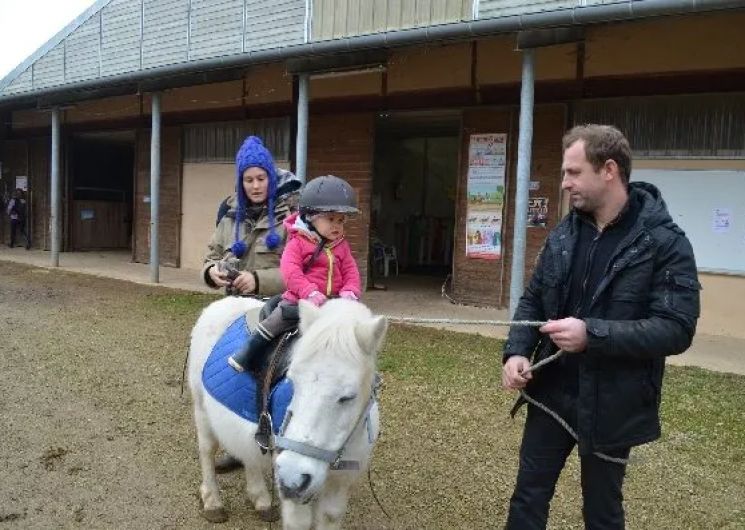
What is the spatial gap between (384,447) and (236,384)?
172 cm

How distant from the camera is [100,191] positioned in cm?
1889

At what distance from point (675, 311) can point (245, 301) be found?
2316 mm

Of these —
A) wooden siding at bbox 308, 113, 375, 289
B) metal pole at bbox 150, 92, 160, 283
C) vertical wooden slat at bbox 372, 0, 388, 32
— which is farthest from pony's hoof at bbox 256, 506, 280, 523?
metal pole at bbox 150, 92, 160, 283

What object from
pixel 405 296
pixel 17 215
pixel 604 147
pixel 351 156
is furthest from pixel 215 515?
pixel 17 215

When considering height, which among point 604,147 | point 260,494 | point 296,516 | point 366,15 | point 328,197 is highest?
point 366,15

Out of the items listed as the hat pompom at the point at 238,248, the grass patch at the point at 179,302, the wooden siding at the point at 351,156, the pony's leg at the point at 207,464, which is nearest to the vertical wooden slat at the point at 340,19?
the wooden siding at the point at 351,156

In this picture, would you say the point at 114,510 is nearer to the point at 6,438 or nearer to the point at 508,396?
the point at 6,438

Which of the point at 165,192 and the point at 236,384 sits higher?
the point at 165,192

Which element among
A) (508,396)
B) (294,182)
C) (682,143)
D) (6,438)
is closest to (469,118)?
(682,143)

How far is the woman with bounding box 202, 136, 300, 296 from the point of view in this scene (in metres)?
3.38

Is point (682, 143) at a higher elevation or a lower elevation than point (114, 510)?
higher

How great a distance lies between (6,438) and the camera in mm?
4344

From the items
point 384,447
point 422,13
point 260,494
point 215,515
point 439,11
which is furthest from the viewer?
point 422,13

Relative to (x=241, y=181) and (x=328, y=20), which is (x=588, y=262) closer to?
(x=241, y=181)
